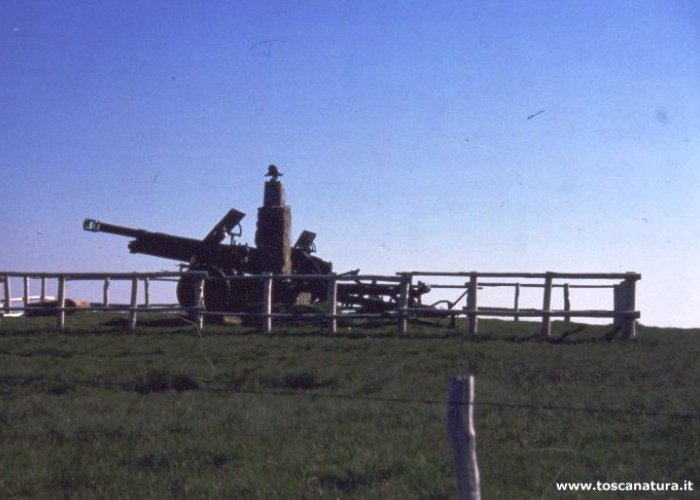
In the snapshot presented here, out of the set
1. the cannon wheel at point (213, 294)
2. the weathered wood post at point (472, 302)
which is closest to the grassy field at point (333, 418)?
the weathered wood post at point (472, 302)

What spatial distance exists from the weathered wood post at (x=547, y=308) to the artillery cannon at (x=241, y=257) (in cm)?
597

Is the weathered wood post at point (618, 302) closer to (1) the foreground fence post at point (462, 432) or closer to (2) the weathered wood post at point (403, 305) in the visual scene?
(2) the weathered wood post at point (403, 305)

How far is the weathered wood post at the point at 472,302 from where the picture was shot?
56.4ft

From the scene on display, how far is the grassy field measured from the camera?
680cm

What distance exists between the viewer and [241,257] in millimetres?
22922

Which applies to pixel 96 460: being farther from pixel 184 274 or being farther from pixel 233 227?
pixel 233 227

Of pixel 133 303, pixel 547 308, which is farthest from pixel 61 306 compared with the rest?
pixel 547 308

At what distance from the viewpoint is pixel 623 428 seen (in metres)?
7.97

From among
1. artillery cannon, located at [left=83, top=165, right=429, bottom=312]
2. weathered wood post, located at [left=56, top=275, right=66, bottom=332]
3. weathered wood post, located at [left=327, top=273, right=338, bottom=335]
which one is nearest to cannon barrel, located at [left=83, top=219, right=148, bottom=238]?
artillery cannon, located at [left=83, top=165, right=429, bottom=312]

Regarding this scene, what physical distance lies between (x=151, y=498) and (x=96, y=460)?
4.23 ft

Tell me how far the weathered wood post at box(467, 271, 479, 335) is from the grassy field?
5.73 feet

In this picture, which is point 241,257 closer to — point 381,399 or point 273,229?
point 273,229

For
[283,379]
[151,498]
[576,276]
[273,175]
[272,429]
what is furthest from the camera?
[273,175]

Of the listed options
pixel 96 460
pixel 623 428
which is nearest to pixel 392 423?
pixel 623 428
